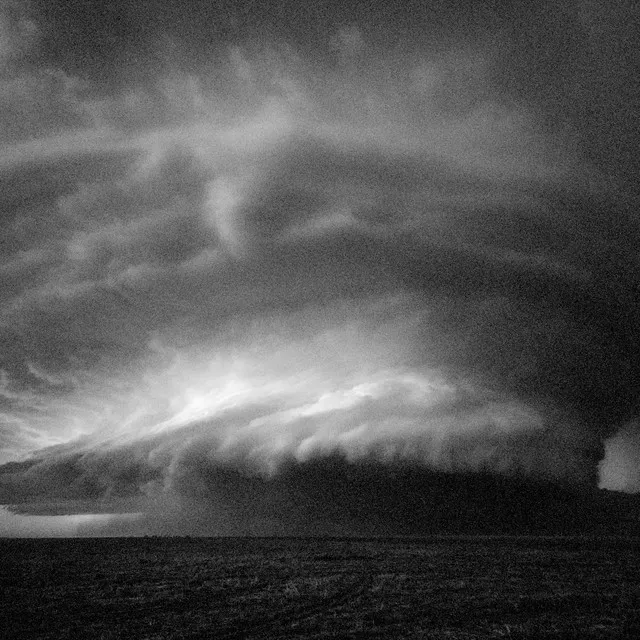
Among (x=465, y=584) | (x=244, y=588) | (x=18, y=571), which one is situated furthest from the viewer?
(x=18, y=571)

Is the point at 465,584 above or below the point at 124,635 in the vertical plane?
below

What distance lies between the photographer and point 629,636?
2595 cm

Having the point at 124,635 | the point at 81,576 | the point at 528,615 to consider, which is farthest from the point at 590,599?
the point at 81,576

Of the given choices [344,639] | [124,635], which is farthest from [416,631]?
[124,635]

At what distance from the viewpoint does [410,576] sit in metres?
54.8

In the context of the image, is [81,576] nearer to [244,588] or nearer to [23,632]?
[244,588]

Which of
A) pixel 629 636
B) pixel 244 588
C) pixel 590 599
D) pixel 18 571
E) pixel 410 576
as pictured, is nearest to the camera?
pixel 629 636

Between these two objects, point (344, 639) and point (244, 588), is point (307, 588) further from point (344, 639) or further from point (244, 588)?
point (344, 639)

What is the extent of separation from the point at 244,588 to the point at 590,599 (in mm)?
29464

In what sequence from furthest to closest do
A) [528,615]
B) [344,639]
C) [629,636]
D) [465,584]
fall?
[465,584] → [528,615] → [629,636] → [344,639]

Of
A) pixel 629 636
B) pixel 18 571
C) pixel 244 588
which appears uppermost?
pixel 629 636

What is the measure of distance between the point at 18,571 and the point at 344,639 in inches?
2380

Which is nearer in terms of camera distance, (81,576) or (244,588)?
(244,588)

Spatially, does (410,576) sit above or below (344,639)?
below
